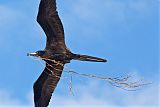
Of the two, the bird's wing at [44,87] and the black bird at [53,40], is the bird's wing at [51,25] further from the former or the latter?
the bird's wing at [44,87]

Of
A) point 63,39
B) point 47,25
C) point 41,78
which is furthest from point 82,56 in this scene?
point 41,78

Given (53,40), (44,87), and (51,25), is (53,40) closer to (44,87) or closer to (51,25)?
(51,25)

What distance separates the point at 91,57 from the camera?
11.3m

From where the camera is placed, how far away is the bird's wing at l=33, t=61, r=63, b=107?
43.3 feet

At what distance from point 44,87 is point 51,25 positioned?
254 centimetres

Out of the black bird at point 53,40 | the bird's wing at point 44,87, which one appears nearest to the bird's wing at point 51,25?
the black bird at point 53,40

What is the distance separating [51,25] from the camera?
12102 millimetres

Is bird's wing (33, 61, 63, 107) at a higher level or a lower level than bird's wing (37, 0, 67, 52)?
lower

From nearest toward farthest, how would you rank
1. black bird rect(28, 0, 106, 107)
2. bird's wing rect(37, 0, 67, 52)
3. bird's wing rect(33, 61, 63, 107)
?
black bird rect(28, 0, 106, 107), bird's wing rect(37, 0, 67, 52), bird's wing rect(33, 61, 63, 107)

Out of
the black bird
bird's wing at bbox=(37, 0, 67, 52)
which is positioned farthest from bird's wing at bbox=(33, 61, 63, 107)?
bird's wing at bbox=(37, 0, 67, 52)

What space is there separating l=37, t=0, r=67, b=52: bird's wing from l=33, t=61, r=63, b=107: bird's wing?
1435mm

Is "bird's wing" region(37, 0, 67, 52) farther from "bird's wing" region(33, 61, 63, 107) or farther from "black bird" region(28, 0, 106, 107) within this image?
"bird's wing" region(33, 61, 63, 107)

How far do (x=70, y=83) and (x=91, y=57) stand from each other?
4.24 meters

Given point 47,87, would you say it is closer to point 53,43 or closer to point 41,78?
point 41,78
